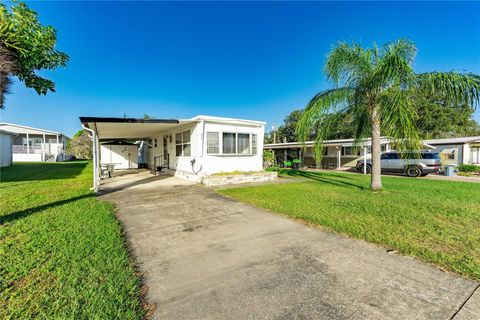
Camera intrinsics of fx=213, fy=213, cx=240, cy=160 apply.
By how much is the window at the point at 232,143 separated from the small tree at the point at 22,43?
631 cm

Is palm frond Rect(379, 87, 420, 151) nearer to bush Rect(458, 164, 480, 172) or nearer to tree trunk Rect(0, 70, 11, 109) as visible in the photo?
tree trunk Rect(0, 70, 11, 109)

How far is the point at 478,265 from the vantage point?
9.24 ft

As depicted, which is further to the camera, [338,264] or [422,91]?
[422,91]

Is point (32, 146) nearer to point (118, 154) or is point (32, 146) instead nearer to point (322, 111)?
point (118, 154)

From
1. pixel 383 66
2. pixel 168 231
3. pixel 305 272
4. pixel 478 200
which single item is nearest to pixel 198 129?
pixel 168 231

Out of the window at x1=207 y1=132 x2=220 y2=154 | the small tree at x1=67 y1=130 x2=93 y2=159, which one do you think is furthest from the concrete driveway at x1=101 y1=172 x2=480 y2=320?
the small tree at x1=67 y1=130 x2=93 y2=159

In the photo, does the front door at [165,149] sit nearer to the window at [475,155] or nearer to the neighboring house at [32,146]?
the neighboring house at [32,146]

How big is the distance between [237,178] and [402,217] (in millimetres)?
6322

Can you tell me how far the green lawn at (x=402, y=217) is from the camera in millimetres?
3229

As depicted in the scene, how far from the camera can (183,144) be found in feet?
37.4

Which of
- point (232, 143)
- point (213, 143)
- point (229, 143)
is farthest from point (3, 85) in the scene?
point (232, 143)

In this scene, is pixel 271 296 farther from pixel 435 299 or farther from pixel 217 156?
pixel 217 156

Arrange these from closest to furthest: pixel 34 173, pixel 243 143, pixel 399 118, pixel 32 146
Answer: pixel 399 118 < pixel 243 143 < pixel 34 173 < pixel 32 146

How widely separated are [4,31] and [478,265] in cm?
775
